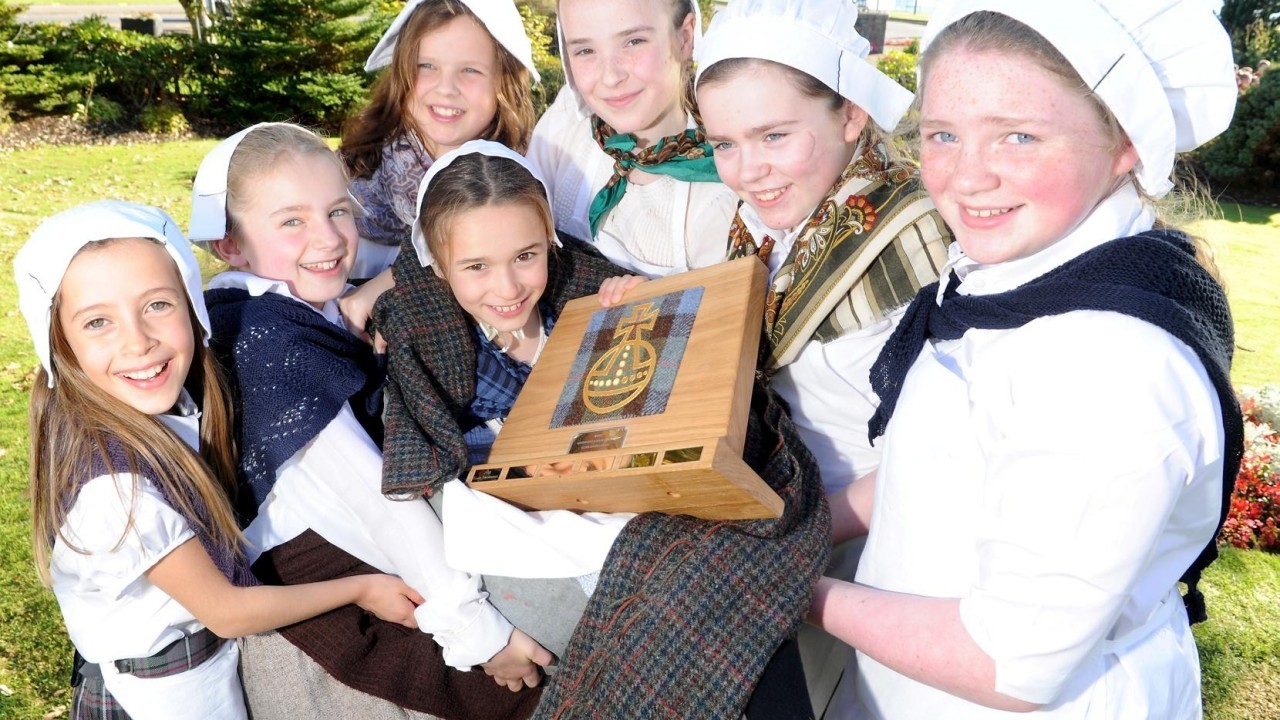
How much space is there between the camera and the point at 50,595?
4.55 meters

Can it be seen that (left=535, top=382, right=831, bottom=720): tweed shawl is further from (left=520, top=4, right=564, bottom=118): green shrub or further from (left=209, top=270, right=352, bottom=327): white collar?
(left=520, top=4, right=564, bottom=118): green shrub

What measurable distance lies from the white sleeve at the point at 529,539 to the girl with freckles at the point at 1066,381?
0.59 metres

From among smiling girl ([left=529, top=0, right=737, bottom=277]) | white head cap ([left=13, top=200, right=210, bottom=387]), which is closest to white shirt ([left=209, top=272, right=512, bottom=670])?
white head cap ([left=13, top=200, right=210, bottom=387])

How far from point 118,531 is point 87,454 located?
0.18 meters

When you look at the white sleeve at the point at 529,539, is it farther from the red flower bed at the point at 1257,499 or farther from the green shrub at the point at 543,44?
the green shrub at the point at 543,44

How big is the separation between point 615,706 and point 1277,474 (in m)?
4.92

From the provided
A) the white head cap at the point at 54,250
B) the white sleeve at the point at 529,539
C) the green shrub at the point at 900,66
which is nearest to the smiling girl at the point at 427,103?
the white head cap at the point at 54,250

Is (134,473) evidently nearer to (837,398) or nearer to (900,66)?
(837,398)

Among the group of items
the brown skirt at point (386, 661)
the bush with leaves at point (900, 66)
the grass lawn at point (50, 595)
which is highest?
the brown skirt at point (386, 661)

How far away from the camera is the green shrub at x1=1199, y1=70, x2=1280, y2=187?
1216 centimetres

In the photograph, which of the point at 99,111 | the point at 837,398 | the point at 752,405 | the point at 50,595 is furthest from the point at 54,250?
the point at 99,111

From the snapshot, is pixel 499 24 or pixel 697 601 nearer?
pixel 697 601

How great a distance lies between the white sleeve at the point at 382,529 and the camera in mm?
2367

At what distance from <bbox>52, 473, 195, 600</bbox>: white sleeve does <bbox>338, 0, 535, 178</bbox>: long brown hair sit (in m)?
1.75
